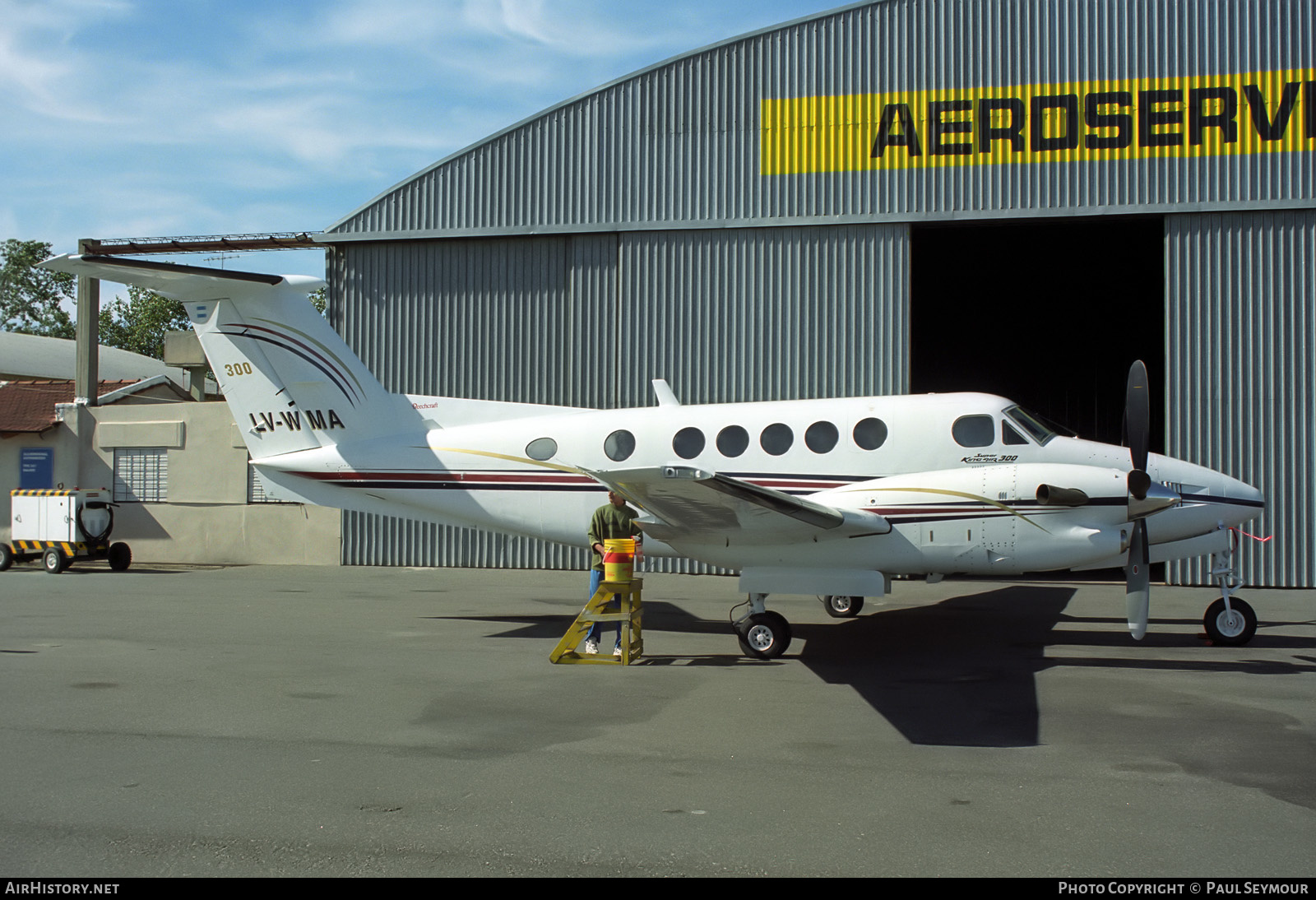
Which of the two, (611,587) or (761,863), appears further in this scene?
(611,587)

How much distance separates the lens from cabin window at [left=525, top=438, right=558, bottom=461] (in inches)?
478

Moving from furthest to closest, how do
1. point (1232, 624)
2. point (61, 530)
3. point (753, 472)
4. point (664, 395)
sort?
point (61, 530)
point (664, 395)
point (753, 472)
point (1232, 624)

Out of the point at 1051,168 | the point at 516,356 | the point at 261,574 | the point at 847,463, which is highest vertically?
the point at 1051,168

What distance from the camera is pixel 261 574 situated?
731 inches

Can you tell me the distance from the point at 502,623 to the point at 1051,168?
1283 cm

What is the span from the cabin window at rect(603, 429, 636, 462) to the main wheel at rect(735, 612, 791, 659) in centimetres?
286

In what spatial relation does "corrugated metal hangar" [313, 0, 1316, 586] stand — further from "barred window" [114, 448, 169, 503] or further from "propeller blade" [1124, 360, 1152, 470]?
"propeller blade" [1124, 360, 1152, 470]

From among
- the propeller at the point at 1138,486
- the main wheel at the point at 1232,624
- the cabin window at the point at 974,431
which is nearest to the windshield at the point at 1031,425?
the cabin window at the point at 974,431

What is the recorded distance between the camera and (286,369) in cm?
1294

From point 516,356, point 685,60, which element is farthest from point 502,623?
point 685,60

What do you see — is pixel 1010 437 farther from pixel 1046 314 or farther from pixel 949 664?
pixel 1046 314

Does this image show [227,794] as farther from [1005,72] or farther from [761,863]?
[1005,72]

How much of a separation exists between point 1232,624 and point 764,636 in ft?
17.9

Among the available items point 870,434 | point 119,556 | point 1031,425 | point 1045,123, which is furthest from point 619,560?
point 119,556
